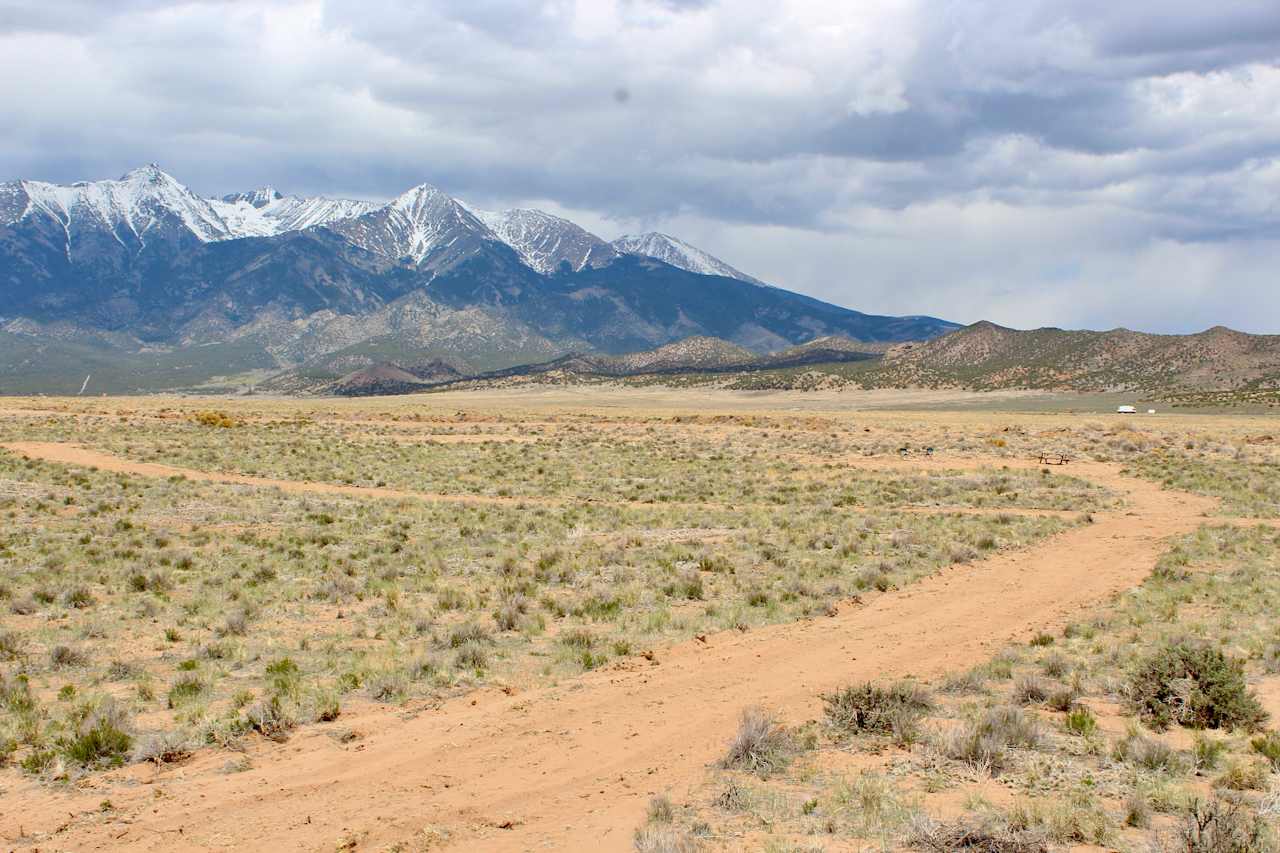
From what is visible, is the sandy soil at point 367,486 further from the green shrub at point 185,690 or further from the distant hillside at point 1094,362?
the distant hillside at point 1094,362

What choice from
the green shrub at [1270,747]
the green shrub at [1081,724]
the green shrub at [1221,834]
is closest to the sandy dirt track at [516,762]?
the green shrub at [1081,724]

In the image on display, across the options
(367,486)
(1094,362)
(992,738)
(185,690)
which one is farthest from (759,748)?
(1094,362)

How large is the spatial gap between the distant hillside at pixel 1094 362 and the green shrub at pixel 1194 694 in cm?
13774

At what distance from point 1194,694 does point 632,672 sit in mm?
6413

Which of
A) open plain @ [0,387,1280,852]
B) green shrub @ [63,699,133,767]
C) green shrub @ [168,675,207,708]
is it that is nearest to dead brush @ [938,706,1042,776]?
open plain @ [0,387,1280,852]

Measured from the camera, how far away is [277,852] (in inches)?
287

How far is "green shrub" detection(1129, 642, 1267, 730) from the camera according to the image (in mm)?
9852

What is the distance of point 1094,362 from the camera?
157000 mm

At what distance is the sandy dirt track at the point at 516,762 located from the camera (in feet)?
A: 25.1

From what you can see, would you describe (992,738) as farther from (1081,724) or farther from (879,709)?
(1081,724)

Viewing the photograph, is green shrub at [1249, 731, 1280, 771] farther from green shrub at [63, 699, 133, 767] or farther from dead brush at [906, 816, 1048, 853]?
green shrub at [63, 699, 133, 767]

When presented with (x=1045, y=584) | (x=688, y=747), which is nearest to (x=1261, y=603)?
(x=1045, y=584)

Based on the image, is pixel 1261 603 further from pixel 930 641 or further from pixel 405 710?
pixel 405 710

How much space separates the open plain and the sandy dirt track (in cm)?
5
